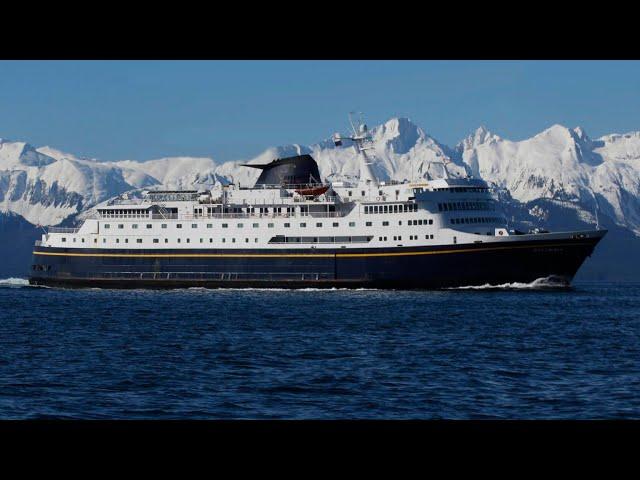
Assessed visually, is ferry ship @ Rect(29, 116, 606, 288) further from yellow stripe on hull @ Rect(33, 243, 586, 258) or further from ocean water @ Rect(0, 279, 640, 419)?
ocean water @ Rect(0, 279, 640, 419)

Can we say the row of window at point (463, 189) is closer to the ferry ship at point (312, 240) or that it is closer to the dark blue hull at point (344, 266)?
the ferry ship at point (312, 240)

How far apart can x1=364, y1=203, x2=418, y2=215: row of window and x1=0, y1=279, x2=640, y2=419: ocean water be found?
1323cm

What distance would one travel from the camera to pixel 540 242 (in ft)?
219

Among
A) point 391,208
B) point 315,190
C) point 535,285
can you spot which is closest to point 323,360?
point 391,208

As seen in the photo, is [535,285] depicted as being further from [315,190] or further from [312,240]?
[315,190]

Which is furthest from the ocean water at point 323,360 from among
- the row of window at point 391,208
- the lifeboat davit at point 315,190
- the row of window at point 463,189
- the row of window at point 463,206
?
the lifeboat davit at point 315,190

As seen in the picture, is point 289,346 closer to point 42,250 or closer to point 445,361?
point 445,361

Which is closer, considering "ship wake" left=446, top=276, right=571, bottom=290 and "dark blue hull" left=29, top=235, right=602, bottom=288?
"dark blue hull" left=29, top=235, right=602, bottom=288

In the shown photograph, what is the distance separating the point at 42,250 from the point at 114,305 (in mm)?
25890

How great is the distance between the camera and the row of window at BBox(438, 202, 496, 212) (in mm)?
68000

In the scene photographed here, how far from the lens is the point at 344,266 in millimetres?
68312

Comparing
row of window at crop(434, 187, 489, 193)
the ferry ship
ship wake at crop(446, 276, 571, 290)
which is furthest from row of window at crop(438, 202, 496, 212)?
ship wake at crop(446, 276, 571, 290)

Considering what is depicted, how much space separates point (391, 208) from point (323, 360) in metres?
40.0

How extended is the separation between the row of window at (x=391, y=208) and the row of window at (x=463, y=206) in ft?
5.83
